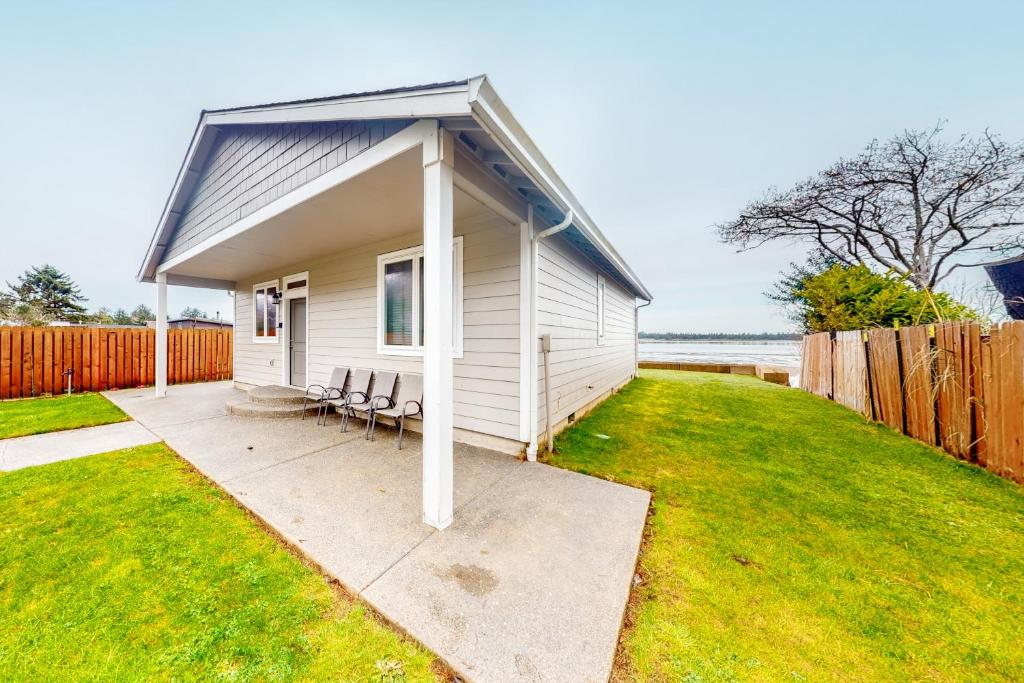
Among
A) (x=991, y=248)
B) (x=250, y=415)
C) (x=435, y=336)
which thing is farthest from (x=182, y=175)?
(x=991, y=248)

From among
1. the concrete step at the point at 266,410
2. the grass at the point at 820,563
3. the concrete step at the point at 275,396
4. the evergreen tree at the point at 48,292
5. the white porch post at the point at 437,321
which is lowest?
the grass at the point at 820,563

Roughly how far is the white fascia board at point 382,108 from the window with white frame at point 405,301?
1783 millimetres

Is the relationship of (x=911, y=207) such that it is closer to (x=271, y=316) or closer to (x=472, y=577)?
(x=472, y=577)

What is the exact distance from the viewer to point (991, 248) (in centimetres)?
1070

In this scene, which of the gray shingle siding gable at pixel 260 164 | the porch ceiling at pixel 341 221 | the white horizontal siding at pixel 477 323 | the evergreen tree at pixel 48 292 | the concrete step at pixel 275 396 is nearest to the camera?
the gray shingle siding gable at pixel 260 164

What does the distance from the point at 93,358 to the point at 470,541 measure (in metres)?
11.0

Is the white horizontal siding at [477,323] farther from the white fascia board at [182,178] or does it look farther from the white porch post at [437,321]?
the white fascia board at [182,178]

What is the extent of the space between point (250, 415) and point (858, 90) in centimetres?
1732

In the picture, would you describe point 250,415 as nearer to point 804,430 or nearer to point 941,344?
point 804,430

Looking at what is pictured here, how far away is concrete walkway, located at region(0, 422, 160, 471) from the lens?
11.8 feet

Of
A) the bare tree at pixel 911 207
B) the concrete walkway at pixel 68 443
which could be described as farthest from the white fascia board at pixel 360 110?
the bare tree at pixel 911 207

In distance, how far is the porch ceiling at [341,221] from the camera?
3.21m

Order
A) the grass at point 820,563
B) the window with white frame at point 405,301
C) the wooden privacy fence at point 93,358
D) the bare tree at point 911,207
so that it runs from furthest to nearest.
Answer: the bare tree at point 911,207 → the wooden privacy fence at point 93,358 → the window with white frame at point 405,301 → the grass at point 820,563

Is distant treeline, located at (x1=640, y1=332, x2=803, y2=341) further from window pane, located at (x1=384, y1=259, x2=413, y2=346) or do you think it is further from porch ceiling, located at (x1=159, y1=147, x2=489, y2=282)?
porch ceiling, located at (x1=159, y1=147, x2=489, y2=282)
